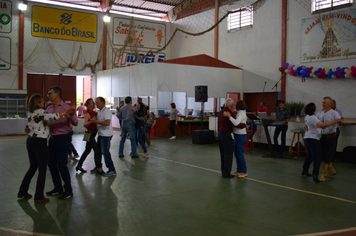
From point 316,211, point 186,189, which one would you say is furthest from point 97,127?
point 316,211

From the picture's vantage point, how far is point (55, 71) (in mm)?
19266

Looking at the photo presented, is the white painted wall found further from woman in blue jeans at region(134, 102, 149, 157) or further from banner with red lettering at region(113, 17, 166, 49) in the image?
woman in blue jeans at region(134, 102, 149, 157)

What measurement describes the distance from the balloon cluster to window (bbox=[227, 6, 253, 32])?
3488 millimetres

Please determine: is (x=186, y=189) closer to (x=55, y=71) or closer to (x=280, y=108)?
(x=280, y=108)

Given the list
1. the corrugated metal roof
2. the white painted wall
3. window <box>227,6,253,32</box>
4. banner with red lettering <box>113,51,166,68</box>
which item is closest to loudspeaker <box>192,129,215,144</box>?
the white painted wall

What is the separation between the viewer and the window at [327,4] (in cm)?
1366

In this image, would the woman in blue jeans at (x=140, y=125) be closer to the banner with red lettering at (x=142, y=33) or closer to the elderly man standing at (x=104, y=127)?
the elderly man standing at (x=104, y=127)

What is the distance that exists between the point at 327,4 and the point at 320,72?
2810mm

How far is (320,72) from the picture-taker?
559 inches

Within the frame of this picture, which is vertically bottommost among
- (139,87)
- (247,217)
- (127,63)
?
(247,217)

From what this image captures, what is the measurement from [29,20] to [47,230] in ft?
56.6

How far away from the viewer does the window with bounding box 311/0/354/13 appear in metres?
13.7

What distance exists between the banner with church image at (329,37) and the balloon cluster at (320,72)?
0.50 meters

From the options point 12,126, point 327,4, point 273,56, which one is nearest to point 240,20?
point 273,56
